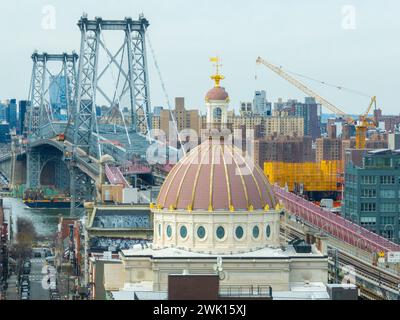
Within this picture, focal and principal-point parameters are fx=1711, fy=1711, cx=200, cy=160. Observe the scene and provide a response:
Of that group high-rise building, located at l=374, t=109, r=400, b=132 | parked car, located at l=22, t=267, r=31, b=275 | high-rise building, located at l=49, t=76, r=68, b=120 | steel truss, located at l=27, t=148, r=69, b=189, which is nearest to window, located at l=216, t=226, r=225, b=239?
parked car, located at l=22, t=267, r=31, b=275

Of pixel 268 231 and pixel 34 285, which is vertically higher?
pixel 268 231

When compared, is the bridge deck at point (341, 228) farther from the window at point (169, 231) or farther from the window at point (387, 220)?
the window at point (169, 231)

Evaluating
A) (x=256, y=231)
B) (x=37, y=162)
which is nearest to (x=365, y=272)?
(x=256, y=231)

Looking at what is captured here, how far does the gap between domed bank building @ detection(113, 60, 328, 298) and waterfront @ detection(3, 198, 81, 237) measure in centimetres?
5057

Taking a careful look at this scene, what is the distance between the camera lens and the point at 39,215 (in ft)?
388

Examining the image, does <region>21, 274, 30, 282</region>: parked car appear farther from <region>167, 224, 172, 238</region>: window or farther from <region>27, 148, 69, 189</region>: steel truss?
<region>27, 148, 69, 189</region>: steel truss

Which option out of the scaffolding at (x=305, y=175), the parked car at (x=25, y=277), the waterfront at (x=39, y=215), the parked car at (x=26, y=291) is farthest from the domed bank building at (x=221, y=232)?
the scaffolding at (x=305, y=175)

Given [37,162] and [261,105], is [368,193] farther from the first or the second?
[261,105]

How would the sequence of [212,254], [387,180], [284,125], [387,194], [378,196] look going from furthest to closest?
[284,125]
[387,180]
[387,194]
[378,196]
[212,254]

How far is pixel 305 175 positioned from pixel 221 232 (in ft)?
221

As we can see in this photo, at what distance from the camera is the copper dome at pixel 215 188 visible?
4150cm

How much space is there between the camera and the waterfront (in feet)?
325
